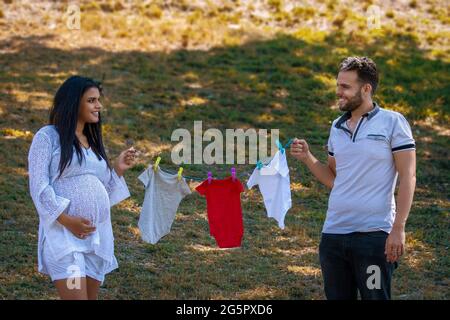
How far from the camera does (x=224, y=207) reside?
5277mm

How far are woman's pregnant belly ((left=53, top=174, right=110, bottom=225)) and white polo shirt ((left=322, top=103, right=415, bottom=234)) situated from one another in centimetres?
129

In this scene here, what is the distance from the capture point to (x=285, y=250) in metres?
7.56

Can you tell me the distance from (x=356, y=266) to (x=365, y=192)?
1.30 ft

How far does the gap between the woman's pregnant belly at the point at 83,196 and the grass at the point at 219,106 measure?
6.90ft

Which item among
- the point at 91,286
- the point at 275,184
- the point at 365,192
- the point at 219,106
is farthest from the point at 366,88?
the point at 219,106

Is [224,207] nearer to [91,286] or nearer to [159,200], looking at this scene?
[159,200]

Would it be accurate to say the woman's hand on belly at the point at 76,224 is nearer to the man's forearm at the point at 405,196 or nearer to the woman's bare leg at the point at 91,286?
the woman's bare leg at the point at 91,286

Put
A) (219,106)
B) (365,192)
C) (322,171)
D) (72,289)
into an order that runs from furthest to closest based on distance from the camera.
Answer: (219,106) → (322,171) → (365,192) → (72,289)

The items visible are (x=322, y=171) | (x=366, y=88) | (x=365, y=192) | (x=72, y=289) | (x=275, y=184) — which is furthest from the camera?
(x=275, y=184)

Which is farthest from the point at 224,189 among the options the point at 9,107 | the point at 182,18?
the point at 182,18

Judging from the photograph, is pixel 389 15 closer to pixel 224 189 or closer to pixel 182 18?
pixel 182 18

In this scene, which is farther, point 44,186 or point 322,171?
point 322,171

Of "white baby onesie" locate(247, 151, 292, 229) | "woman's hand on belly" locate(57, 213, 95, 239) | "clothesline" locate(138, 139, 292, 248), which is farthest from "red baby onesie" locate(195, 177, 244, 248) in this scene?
"woman's hand on belly" locate(57, 213, 95, 239)

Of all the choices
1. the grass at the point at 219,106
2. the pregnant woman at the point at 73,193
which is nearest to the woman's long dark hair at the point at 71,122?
the pregnant woman at the point at 73,193
